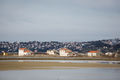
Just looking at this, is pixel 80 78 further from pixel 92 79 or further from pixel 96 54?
pixel 96 54

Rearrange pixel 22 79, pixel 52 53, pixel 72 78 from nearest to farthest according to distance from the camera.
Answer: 1. pixel 22 79
2. pixel 72 78
3. pixel 52 53

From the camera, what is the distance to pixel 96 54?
443 ft

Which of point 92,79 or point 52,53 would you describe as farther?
point 52,53

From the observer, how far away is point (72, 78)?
29625 millimetres

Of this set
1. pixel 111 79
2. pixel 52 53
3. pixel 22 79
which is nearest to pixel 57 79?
pixel 22 79

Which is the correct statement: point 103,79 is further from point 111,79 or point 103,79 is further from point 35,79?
point 35,79

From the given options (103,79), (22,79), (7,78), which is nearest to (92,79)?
(103,79)

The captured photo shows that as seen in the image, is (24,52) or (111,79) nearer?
(111,79)

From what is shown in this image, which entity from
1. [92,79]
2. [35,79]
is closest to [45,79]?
[35,79]

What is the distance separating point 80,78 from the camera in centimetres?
2961

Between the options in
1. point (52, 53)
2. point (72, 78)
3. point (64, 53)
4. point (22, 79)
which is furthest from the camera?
point (52, 53)

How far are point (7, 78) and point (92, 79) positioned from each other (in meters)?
9.77

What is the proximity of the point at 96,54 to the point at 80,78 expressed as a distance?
10701 centimetres

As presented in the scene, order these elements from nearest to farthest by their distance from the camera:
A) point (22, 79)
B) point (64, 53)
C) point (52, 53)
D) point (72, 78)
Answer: point (22, 79) → point (72, 78) → point (64, 53) → point (52, 53)
